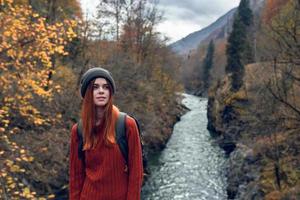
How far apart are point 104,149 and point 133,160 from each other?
A: 0.88 ft

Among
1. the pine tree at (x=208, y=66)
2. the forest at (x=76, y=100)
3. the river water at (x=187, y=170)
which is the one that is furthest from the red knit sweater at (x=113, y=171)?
the pine tree at (x=208, y=66)

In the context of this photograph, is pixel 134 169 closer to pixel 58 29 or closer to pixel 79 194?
pixel 79 194

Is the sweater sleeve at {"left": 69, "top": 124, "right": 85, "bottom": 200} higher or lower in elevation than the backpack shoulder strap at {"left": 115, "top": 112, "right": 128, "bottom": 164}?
lower

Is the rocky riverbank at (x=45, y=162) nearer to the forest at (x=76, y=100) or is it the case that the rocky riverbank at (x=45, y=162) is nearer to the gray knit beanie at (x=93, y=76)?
the forest at (x=76, y=100)

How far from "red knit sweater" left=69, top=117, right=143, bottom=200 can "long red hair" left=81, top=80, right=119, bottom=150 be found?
6 centimetres

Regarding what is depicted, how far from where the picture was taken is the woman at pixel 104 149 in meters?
3.54

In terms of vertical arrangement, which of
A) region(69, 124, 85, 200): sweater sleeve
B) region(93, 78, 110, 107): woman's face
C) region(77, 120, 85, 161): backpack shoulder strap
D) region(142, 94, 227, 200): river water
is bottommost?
region(142, 94, 227, 200): river water

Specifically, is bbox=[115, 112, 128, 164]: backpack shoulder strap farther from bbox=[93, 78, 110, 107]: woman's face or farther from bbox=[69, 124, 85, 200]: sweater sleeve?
bbox=[69, 124, 85, 200]: sweater sleeve

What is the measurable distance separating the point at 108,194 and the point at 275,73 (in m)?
16.1

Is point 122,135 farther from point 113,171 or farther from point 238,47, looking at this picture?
point 238,47

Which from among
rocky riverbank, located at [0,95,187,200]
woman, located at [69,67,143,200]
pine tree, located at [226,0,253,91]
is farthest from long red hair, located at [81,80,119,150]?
pine tree, located at [226,0,253,91]

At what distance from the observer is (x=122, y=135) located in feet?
11.6

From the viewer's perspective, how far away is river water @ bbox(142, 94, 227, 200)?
68.7ft

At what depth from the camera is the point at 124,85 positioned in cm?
2488
